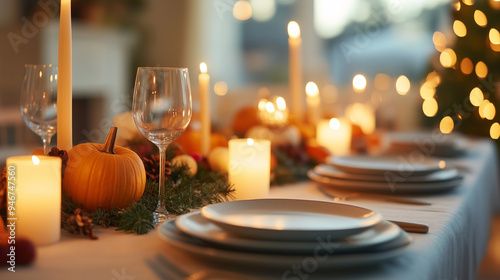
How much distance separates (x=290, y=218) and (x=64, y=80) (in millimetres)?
417

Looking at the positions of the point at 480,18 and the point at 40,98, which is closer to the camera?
the point at 40,98

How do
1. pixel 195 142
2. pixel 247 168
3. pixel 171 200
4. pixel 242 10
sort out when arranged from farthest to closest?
pixel 242 10
pixel 195 142
pixel 247 168
pixel 171 200

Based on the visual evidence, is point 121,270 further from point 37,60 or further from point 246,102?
point 37,60

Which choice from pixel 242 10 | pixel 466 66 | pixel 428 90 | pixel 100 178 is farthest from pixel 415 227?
pixel 242 10

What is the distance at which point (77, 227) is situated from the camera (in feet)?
2.27

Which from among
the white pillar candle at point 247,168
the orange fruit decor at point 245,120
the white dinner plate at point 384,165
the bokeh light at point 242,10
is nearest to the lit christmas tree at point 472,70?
the orange fruit decor at point 245,120

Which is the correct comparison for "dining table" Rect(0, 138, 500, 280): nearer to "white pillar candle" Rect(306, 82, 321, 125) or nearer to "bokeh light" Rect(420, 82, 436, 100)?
"white pillar candle" Rect(306, 82, 321, 125)

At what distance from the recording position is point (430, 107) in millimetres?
3586

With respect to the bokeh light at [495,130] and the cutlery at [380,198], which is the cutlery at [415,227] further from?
the bokeh light at [495,130]

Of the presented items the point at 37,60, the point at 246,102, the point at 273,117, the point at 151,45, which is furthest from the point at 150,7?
the point at 273,117

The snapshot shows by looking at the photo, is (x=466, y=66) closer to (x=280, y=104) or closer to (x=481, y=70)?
(x=481, y=70)

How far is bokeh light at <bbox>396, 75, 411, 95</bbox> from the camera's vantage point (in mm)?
4200

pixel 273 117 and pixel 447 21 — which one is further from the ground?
pixel 447 21

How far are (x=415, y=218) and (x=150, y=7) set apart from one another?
4951 millimetres
